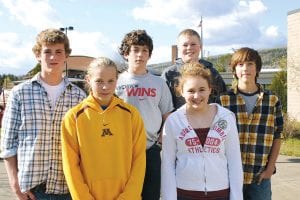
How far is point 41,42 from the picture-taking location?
351 centimetres

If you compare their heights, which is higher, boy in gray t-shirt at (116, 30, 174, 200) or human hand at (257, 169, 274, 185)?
boy in gray t-shirt at (116, 30, 174, 200)

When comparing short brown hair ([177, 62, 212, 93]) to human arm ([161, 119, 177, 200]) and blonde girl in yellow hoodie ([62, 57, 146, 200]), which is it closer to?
Answer: human arm ([161, 119, 177, 200])

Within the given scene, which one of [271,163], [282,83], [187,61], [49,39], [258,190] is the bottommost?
[258,190]

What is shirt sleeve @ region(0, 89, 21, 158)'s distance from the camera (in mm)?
3416

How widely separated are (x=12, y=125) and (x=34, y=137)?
0.20m

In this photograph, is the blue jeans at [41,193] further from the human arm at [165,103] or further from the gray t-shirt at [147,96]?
the human arm at [165,103]

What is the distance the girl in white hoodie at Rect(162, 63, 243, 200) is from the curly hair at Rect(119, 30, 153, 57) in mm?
659

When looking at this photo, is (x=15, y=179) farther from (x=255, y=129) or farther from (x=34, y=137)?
(x=255, y=129)

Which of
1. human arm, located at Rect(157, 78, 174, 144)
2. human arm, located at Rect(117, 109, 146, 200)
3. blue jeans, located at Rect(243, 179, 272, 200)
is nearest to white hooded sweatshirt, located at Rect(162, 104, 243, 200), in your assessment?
human arm, located at Rect(117, 109, 146, 200)

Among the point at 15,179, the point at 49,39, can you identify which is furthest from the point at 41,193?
the point at 49,39

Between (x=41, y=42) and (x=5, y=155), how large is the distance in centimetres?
93

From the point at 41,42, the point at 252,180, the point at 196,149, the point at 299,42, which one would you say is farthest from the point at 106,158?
the point at 299,42

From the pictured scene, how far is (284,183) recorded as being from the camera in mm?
8234

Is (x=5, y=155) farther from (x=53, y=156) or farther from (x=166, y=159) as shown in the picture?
(x=166, y=159)
